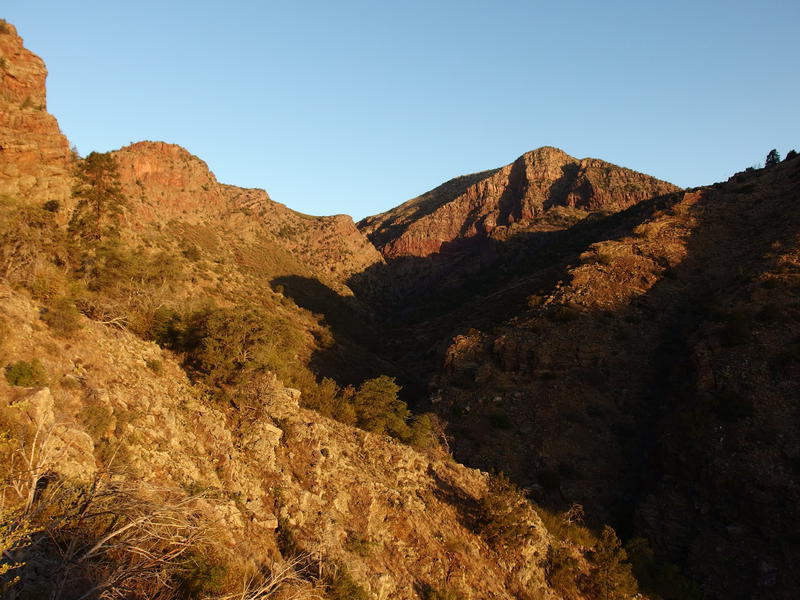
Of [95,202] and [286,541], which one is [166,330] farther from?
[95,202]

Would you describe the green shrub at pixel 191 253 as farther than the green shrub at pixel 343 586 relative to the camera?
Yes

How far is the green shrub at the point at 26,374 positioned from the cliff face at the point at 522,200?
282ft

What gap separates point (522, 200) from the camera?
10494 cm

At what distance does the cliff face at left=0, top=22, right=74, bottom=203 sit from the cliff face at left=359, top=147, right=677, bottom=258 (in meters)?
75.8

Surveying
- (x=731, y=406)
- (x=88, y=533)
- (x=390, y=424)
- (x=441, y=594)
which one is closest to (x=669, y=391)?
(x=731, y=406)

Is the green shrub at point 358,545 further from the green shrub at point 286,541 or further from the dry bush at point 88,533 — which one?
the dry bush at point 88,533

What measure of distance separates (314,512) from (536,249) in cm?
7466

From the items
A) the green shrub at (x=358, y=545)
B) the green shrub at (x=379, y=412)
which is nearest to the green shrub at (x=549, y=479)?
the green shrub at (x=379, y=412)

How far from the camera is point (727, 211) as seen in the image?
4072cm

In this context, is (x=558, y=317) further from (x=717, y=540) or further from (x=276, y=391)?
(x=276, y=391)

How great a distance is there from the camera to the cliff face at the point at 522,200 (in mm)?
93750

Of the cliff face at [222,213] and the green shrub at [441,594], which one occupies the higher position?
the cliff face at [222,213]

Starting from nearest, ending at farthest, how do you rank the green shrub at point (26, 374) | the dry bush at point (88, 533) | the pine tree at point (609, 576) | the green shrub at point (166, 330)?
1. the dry bush at point (88, 533)
2. the green shrub at point (26, 374)
3. the pine tree at point (609, 576)
4. the green shrub at point (166, 330)

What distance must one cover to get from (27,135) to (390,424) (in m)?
23.2
